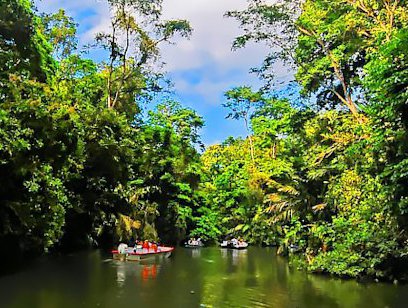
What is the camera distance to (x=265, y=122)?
4181 cm

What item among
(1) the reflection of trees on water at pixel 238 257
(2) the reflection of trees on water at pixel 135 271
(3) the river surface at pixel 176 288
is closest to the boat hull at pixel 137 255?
(2) the reflection of trees on water at pixel 135 271

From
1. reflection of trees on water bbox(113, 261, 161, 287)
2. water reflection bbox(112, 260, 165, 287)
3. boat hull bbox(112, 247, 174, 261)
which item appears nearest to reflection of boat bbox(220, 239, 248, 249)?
boat hull bbox(112, 247, 174, 261)

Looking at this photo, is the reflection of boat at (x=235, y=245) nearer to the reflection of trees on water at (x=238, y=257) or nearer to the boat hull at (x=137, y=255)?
the reflection of trees on water at (x=238, y=257)

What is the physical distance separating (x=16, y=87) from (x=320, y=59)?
13.5m

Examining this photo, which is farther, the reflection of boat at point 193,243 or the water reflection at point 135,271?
the reflection of boat at point 193,243

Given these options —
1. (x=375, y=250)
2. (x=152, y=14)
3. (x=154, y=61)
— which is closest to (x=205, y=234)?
(x=154, y=61)

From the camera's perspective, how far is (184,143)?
1593 inches

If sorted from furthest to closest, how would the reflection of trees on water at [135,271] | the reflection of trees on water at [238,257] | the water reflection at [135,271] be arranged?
1. the reflection of trees on water at [238,257]
2. the reflection of trees on water at [135,271]
3. the water reflection at [135,271]

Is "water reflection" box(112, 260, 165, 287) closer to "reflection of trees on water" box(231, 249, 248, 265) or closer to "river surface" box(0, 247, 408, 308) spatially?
"river surface" box(0, 247, 408, 308)

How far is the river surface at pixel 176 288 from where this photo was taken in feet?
44.1

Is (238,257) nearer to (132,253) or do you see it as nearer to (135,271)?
(132,253)

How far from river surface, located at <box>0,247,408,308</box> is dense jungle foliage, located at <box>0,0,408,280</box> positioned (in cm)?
146

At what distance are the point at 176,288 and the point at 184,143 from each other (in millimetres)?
24868

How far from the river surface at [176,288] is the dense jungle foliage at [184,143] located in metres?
1.46
